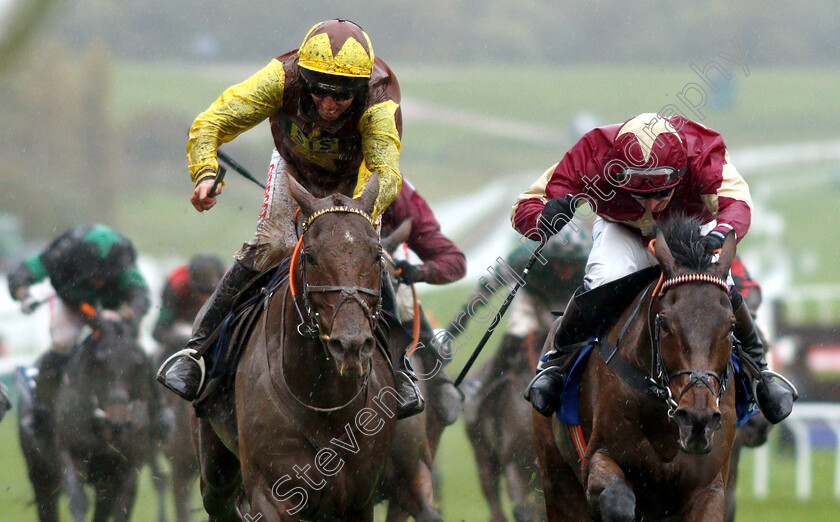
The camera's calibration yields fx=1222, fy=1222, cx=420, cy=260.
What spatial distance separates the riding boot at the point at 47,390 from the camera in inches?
329

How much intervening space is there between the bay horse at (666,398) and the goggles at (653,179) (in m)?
0.34

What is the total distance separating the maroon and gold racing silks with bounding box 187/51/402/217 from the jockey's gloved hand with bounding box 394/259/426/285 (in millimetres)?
1543

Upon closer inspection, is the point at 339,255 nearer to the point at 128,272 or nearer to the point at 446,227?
the point at 128,272

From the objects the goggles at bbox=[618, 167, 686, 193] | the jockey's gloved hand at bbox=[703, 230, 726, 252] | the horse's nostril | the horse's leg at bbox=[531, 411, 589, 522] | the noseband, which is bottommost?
the horse's leg at bbox=[531, 411, 589, 522]

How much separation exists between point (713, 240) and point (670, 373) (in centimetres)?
60

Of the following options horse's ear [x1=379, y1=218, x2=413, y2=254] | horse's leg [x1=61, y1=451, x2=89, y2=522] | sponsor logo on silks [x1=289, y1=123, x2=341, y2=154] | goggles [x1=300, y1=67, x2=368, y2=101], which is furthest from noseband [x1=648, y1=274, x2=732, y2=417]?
horse's leg [x1=61, y1=451, x2=89, y2=522]

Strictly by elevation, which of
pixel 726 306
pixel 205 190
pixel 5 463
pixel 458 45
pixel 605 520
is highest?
pixel 458 45

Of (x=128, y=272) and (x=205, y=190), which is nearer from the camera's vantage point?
(x=205, y=190)

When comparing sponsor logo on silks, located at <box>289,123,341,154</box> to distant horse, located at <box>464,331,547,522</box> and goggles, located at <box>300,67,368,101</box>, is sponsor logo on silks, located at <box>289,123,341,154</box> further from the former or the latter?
distant horse, located at <box>464,331,547,522</box>

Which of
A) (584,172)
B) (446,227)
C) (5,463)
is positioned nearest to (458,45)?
(446,227)

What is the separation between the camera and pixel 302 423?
503 cm

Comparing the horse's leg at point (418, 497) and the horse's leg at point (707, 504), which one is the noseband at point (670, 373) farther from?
the horse's leg at point (418, 497)

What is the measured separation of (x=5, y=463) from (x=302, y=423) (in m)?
9.52

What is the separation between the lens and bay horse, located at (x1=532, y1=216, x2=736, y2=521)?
15.1 ft
